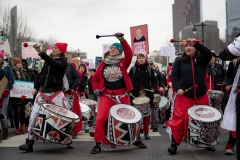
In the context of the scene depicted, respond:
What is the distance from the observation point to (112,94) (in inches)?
307

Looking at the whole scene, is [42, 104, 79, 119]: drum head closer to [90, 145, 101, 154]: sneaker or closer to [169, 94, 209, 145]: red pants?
[90, 145, 101, 154]: sneaker

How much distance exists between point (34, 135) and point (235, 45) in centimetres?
413

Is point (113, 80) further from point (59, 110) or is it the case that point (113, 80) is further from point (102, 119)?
point (59, 110)

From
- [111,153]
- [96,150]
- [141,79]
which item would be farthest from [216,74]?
[96,150]

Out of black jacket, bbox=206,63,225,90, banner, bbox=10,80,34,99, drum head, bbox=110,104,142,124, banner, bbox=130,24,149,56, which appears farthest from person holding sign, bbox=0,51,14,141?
banner, bbox=130,24,149,56

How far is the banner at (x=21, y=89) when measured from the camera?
37.1 feet

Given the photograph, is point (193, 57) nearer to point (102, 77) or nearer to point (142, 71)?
point (102, 77)

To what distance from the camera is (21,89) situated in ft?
37.6

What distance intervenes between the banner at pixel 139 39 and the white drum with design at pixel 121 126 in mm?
11223

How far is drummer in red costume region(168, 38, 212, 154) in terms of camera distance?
718 cm

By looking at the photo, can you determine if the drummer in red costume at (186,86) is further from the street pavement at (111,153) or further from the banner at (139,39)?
the banner at (139,39)

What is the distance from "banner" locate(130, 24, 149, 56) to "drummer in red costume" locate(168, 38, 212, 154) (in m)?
11.2

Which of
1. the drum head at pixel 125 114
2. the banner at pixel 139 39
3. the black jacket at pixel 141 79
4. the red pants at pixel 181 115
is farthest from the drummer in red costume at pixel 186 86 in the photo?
the banner at pixel 139 39

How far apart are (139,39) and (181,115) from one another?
12.1 metres
